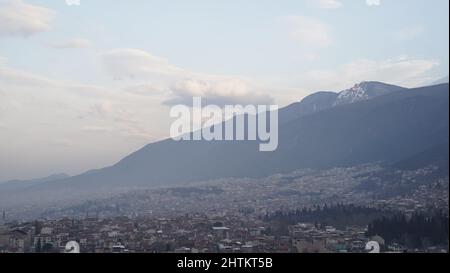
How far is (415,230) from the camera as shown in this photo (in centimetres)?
1578

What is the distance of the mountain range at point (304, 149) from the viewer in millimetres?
57938

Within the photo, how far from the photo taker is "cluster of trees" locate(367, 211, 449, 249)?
1467 centimetres

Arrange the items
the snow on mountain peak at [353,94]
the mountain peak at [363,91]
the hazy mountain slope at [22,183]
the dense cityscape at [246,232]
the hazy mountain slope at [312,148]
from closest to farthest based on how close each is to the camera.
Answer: the dense cityscape at [246,232] < the hazy mountain slope at [22,183] < the hazy mountain slope at [312,148] < the snow on mountain peak at [353,94] < the mountain peak at [363,91]

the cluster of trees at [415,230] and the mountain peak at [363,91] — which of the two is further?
the mountain peak at [363,91]

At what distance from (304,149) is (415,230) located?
54554 mm

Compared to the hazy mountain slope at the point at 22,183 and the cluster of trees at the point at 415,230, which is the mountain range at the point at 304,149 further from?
the cluster of trees at the point at 415,230

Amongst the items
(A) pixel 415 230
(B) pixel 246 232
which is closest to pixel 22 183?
(B) pixel 246 232

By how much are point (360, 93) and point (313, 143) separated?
107ft

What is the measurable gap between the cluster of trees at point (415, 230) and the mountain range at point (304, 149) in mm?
Answer: 34793

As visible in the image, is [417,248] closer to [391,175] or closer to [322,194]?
[322,194]

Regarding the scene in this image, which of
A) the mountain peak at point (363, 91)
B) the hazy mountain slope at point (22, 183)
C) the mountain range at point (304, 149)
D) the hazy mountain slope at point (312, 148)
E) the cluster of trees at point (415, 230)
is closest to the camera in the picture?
the cluster of trees at point (415, 230)

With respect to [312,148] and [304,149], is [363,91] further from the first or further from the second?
[304,149]

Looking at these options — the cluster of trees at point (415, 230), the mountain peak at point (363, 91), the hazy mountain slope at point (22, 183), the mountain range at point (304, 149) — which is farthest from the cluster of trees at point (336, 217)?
the mountain peak at point (363, 91)

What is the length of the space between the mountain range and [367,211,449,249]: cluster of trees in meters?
34.8
